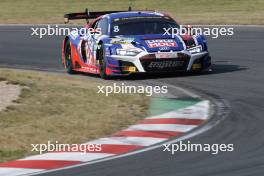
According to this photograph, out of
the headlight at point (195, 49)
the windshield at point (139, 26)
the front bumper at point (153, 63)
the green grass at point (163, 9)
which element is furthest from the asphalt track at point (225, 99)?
the green grass at point (163, 9)

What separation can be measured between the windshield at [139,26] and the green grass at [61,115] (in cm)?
162

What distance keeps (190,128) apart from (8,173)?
2.79 meters

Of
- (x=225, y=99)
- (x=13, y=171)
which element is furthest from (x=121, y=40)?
(x=13, y=171)

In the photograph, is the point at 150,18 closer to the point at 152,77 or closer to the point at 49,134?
the point at 152,77

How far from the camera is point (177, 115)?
37.7ft

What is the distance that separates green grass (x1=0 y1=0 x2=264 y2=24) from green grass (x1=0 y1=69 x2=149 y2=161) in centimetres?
1561

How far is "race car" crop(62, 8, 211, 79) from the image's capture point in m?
15.5

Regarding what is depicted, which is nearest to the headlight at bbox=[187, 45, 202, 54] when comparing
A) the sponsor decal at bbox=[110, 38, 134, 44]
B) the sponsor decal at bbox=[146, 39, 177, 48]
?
the sponsor decal at bbox=[146, 39, 177, 48]

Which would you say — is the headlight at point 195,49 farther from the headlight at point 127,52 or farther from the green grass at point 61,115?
the green grass at point 61,115

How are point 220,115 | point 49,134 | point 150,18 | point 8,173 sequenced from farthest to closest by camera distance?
point 150,18, point 220,115, point 49,134, point 8,173

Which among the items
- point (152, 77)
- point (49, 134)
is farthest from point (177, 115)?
point (152, 77)

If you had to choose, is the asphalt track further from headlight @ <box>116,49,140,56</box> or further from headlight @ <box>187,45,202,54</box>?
headlight @ <box>116,49,140,56</box>

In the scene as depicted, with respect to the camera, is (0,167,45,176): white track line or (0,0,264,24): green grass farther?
(0,0,264,24): green grass

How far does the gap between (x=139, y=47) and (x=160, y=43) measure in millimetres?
379
